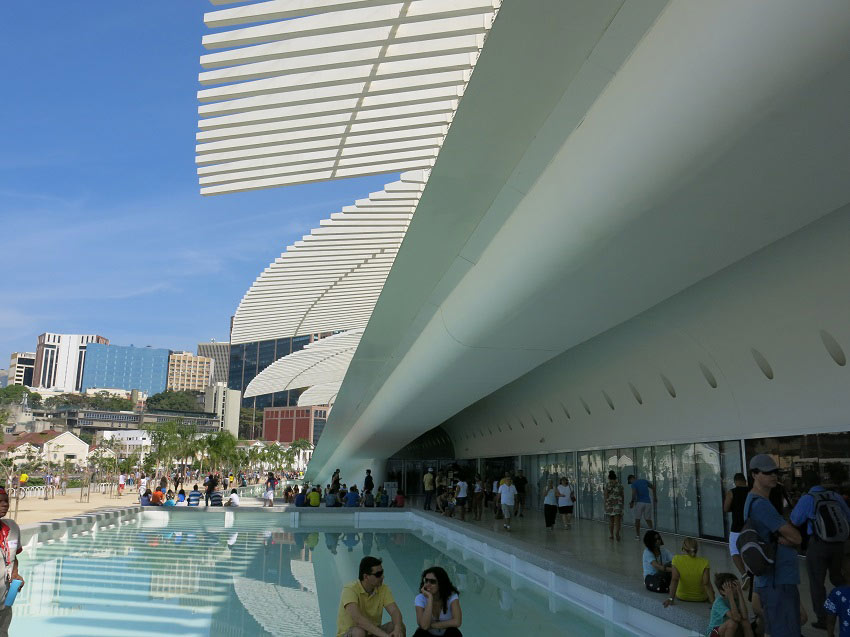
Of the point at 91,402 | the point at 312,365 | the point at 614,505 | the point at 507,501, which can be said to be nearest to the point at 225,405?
the point at 91,402

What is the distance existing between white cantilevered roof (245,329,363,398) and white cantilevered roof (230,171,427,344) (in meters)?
3.11

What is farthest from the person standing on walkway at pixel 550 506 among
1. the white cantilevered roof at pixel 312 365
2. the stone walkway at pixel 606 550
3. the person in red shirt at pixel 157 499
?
the person in red shirt at pixel 157 499

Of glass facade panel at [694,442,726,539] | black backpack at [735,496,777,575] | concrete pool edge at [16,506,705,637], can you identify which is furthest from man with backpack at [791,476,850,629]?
glass facade panel at [694,442,726,539]

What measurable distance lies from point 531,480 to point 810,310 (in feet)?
52.8

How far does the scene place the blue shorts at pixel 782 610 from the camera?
441 cm

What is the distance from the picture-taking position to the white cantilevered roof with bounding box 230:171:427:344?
916cm

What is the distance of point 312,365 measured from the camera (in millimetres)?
22531

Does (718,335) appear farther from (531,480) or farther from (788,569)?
(531,480)

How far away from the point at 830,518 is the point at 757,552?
1684 mm

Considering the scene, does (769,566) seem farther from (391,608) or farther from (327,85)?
(327,85)

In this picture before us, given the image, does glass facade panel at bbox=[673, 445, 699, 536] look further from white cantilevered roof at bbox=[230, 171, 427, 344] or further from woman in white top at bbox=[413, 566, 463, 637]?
woman in white top at bbox=[413, 566, 463, 637]

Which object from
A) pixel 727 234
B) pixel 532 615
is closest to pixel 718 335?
pixel 532 615

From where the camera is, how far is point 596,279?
227 inches

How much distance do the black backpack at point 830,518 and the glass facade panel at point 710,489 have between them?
669cm
